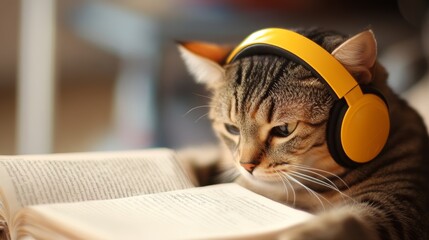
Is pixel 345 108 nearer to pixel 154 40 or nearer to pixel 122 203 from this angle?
pixel 122 203

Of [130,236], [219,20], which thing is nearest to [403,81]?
[219,20]

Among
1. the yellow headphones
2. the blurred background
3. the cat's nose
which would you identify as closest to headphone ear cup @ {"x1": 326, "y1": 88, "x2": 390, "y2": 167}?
the yellow headphones

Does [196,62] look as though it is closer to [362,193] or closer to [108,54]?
[362,193]

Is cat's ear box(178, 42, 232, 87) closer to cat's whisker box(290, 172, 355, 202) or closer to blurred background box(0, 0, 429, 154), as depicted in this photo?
cat's whisker box(290, 172, 355, 202)

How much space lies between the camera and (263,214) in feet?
2.52

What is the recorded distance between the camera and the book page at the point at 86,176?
0.84 m

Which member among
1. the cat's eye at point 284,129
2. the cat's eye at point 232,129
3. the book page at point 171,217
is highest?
the cat's eye at point 284,129

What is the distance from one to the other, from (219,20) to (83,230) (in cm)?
197

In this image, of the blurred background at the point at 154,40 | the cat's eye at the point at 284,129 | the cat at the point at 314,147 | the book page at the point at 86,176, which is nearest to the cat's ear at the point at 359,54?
the cat at the point at 314,147

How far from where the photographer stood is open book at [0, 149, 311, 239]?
2.21 ft

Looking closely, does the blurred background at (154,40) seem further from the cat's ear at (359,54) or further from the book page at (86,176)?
the cat's ear at (359,54)

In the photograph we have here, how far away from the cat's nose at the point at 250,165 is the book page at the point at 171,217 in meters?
0.05

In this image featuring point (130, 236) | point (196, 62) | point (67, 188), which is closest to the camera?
point (130, 236)

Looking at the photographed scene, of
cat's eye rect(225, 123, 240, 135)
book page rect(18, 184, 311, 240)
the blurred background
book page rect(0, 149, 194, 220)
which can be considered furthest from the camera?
the blurred background
